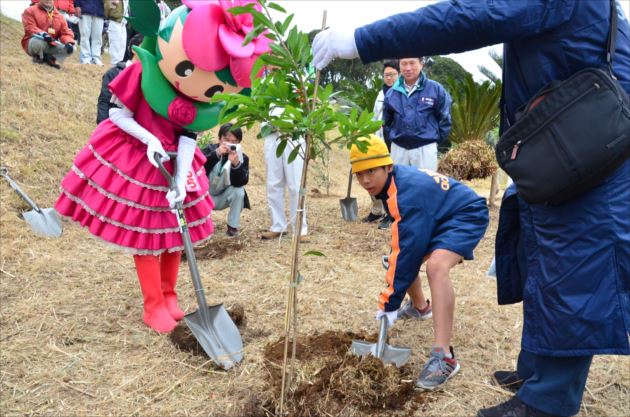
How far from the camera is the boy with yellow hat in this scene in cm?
231

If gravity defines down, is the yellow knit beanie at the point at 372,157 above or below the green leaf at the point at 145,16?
below

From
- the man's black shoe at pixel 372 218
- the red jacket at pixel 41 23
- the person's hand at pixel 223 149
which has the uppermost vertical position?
the red jacket at pixel 41 23

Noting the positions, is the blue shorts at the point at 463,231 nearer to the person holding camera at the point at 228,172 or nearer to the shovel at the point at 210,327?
the shovel at the point at 210,327

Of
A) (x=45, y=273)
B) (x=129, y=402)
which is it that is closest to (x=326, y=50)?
(x=129, y=402)

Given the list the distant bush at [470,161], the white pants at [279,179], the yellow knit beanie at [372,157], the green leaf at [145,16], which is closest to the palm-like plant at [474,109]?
the distant bush at [470,161]

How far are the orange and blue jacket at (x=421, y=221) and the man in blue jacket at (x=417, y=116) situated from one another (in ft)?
8.46

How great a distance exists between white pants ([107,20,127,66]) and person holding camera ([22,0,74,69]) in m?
0.63

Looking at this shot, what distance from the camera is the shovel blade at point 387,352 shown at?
2.38 metres

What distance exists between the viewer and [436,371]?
7.41ft

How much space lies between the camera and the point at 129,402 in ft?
7.25

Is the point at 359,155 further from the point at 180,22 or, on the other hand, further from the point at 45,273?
the point at 45,273

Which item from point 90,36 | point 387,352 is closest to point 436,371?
point 387,352

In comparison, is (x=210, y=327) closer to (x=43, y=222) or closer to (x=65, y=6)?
(x=43, y=222)

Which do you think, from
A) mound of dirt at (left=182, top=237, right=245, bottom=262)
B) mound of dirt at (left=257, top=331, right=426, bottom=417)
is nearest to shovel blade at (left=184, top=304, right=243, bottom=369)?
mound of dirt at (left=257, top=331, right=426, bottom=417)
